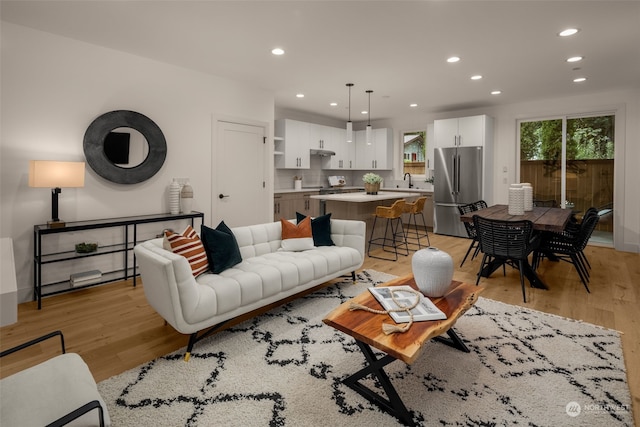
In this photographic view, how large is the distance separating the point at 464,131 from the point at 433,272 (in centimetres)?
521

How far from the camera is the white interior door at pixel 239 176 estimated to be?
4855 millimetres

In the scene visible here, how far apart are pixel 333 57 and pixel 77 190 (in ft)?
10.3

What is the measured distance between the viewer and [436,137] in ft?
22.5

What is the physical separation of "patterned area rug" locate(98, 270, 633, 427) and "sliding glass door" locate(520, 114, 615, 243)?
13.6 feet

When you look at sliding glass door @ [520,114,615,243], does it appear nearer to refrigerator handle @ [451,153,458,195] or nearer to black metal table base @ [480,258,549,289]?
refrigerator handle @ [451,153,458,195]

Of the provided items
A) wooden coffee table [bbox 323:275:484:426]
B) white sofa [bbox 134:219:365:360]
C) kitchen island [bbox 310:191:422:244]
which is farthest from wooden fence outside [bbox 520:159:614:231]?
wooden coffee table [bbox 323:275:484:426]

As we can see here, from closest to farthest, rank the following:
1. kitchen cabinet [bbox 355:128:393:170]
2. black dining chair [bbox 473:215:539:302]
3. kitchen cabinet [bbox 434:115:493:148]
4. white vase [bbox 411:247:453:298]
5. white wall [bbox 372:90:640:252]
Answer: white vase [bbox 411:247:453:298]
black dining chair [bbox 473:215:539:302]
white wall [bbox 372:90:640:252]
kitchen cabinet [bbox 434:115:493:148]
kitchen cabinet [bbox 355:128:393:170]

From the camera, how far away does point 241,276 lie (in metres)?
2.56

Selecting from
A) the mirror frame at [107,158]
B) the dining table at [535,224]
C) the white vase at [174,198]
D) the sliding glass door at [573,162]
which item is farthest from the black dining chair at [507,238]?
the mirror frame at [107,158]

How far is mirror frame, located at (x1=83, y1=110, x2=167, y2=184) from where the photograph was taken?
363cm

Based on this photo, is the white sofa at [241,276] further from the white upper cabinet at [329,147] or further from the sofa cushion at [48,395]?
the white upper cabinet at [329,147]

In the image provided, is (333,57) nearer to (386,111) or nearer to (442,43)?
(442,43)

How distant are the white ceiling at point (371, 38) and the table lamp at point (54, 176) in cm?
129

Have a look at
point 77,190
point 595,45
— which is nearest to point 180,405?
point 77,190
